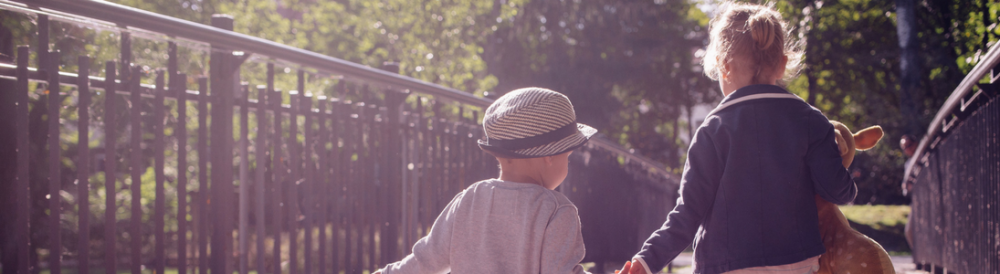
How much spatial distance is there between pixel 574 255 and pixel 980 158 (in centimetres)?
363

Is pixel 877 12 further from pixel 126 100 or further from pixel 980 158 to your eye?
pixel 126 100

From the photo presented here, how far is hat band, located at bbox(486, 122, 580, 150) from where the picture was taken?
1804mm

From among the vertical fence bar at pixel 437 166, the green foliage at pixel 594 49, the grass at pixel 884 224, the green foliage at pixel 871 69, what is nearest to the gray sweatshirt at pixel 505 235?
the vertical fence bar at pixel 437 166

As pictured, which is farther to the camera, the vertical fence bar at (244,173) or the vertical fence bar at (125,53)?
the vertical fence bar at (244,173)

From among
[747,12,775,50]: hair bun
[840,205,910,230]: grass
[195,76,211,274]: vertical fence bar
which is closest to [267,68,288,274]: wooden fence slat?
[195,76,211,274]: vertical fence bar

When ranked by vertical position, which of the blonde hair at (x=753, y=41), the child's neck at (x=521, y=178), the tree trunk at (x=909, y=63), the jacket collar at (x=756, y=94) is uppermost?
the tree trunk at (x=909, y=63)

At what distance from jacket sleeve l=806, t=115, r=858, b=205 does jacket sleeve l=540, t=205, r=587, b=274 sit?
0.79 metres

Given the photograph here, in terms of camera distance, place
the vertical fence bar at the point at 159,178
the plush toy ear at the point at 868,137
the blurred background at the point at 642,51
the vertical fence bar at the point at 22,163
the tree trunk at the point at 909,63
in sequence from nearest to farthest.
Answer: the vertical fence bar at the point at 22,163, the plush toy ear at the point at 868,137, the vertical fence bar at the point at 159,178, the blurred background at the point at 642,51, the tree trunk at the point at 909,63

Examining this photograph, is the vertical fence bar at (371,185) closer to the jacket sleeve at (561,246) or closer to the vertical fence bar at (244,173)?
the vertical fence bar at (244,173)

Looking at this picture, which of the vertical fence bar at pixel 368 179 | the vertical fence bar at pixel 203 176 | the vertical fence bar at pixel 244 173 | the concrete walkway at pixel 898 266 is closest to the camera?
the vertical fence bar at pixel 203 176

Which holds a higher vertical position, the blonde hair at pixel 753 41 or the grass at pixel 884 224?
the blonde hair at pixel 753 41

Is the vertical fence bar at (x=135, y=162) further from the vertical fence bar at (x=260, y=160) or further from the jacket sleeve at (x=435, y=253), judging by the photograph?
the jacket sleeve at (x=435, y=253)

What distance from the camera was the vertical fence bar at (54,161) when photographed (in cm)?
204

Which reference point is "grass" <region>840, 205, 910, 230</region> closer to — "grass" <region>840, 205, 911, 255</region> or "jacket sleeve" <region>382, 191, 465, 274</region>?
"grass" <region>840, 205, 911, 255</region>
